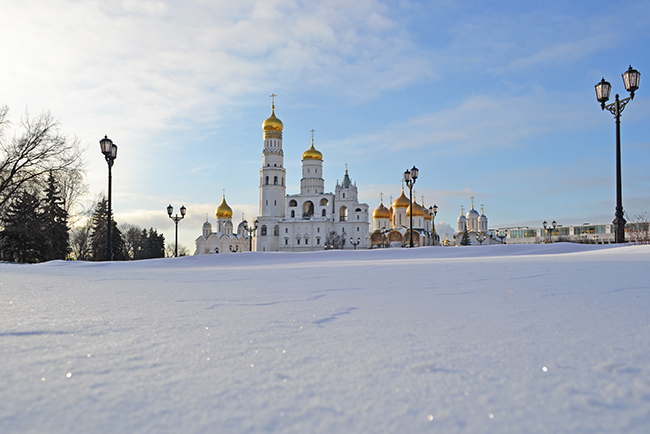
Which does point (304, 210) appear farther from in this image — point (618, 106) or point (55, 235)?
point (618, 106)

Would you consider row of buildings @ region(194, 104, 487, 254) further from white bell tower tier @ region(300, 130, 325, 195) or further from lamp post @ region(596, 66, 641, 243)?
lamp post @ region(596, 66, 641, 243)

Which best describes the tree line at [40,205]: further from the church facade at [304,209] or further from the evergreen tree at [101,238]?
the church facade at [304,209]

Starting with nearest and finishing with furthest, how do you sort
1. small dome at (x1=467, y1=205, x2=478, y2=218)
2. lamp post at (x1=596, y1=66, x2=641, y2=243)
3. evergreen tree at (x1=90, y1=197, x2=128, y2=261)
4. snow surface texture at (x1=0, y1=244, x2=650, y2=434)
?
snow surface texture at (x1=0, y1=244, x2=650, y2=434) < lamp post at (x1=596, y1=66, x2=641, y2=243) < evergreen tree at (x1=90, y1=197, x2=128, y2=261) < small dome at (x1=467, y1=205, x2=478, y2=218)

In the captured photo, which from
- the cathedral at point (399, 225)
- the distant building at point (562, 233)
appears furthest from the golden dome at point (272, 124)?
the distant building at point (562, 233)

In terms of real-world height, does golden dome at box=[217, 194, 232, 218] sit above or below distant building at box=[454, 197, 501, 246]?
above

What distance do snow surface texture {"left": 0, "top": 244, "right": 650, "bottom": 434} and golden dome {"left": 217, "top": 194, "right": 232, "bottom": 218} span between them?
80603 mm

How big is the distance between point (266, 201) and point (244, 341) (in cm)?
6914

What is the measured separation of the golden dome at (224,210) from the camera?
8212 cm

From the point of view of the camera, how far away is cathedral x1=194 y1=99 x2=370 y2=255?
6700 centimetres

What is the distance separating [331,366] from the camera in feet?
5.92

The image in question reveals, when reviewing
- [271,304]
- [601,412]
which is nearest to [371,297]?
[271,304]

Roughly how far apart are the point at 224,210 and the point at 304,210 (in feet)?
64.1

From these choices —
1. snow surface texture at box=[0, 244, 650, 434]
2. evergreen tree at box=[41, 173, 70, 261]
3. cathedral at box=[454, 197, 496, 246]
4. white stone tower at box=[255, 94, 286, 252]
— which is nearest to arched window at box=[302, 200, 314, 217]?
white stone tower at box=[255, 94, 286, 252]

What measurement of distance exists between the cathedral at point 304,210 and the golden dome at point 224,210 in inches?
540
